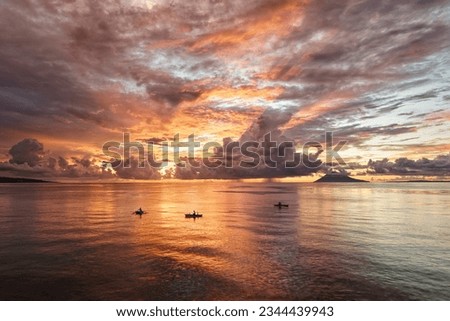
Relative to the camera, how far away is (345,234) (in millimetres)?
73188

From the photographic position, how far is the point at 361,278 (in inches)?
1656

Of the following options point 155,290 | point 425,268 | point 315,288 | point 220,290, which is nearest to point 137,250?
point 155,290

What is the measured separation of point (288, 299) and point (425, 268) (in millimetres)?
24414

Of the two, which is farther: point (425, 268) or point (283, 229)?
point (283, 229)

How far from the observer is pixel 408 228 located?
8212cm
